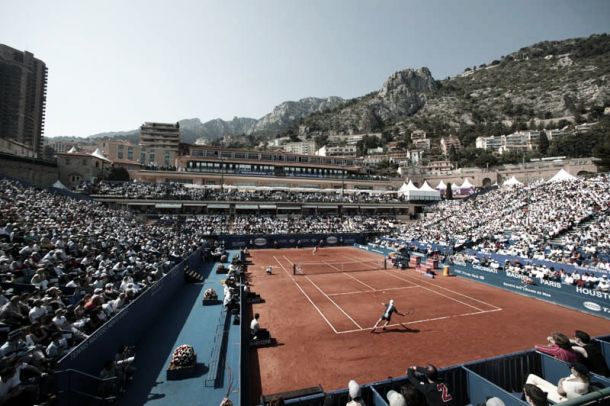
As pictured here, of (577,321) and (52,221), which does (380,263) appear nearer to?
(577,321)

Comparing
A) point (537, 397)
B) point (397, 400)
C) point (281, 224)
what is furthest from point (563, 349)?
point (281, 224)

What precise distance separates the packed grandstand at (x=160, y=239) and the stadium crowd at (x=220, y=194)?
254mm

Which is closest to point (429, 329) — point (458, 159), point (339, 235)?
point (339, 235)

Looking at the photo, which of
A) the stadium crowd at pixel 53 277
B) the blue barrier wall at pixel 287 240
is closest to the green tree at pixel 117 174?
the stadium crowd at pixel 53 277

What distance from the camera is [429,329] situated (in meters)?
14.8

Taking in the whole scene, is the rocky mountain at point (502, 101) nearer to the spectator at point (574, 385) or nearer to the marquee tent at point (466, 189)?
the marquee tent at point (466, 189)

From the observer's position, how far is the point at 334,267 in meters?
30.6

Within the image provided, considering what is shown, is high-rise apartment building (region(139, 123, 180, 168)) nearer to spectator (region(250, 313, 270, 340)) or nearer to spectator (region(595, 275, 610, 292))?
spectator (region(250, 313, 270, 340))

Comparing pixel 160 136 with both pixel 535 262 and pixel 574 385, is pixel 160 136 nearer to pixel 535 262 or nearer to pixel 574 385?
pixel 535 262

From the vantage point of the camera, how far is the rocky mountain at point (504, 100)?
149500mm

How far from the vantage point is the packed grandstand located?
29.7ft

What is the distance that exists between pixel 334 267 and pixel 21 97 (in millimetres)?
150416

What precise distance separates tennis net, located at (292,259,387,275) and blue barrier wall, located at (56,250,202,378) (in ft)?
41.3

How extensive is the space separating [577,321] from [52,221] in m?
35.0
